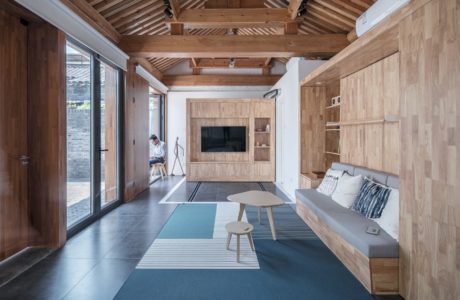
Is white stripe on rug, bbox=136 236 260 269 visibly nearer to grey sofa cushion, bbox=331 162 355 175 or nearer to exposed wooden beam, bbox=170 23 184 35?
grey sofa cushion, bbox=331 162 355 175

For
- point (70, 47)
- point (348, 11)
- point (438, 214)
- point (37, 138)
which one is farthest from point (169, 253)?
point (348, 11)

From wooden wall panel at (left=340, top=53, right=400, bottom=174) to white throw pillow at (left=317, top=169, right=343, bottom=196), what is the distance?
1.36ft

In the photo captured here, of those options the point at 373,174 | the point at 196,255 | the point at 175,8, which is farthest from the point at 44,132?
the point at 373,174

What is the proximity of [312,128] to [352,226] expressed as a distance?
2798 millimetres

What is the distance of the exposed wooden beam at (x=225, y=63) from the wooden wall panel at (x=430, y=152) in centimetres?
662

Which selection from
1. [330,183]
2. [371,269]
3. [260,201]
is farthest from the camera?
[330,183]

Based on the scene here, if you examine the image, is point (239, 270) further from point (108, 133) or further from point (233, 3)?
point (233, 3)

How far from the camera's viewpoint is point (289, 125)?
5902 millimetres

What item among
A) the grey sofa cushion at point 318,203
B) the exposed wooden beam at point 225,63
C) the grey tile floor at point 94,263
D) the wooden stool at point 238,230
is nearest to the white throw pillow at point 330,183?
the grey sofa cushion at point 318,203

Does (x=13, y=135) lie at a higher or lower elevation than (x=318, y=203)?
higher

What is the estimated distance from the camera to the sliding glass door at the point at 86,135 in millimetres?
3654

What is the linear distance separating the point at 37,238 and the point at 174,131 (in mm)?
6160

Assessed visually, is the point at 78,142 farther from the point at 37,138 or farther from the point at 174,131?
the point at 174,131

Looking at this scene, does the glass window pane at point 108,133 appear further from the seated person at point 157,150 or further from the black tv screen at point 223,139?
the black tv screen at point 223,139
